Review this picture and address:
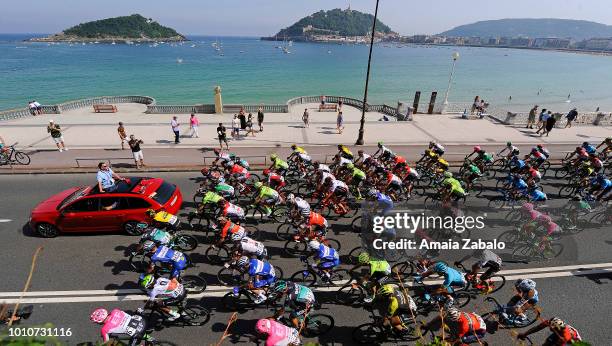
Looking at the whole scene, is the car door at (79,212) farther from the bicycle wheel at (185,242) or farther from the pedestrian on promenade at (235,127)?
the pedestrian on promenade at (235,127)

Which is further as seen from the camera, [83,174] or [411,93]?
[411,93]

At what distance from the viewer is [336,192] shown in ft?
37.5

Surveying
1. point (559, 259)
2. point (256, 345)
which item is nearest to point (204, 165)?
point (256, 345)

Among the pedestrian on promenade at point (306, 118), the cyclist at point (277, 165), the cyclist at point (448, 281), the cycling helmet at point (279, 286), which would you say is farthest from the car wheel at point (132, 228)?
the pedestrian on promenade at point (306, 118)

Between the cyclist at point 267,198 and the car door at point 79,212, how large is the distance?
5.16m

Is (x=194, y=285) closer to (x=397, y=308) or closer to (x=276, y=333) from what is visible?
(x=276, y=333)

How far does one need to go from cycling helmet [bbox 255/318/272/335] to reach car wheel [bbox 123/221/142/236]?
21.0ft

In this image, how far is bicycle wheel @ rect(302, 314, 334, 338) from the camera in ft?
22.9

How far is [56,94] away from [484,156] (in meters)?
66.4

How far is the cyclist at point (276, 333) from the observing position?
217 inches

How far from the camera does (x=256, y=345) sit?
22.4 feet

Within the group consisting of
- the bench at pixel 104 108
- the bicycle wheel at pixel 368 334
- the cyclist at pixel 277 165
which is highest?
the cyclist at pixel 277 165

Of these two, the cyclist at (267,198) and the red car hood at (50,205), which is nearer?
the red car hood at (50,205)

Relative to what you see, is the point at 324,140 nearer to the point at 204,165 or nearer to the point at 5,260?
the point at 204,165
